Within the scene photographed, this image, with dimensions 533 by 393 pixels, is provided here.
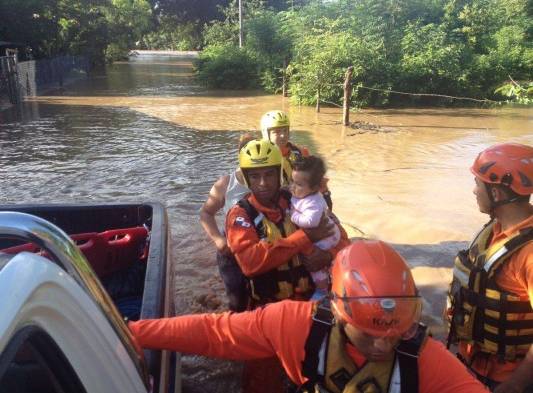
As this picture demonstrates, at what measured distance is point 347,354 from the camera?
182cm

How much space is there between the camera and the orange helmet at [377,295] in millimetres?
1696

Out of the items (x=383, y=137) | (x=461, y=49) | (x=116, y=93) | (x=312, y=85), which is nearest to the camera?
(x=383, y=137)

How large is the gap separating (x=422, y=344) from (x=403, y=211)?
5.85 metres

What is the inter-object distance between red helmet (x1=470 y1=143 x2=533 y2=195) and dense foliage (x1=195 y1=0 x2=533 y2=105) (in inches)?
661

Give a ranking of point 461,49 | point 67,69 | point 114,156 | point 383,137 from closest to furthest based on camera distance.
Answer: point 114,156, point 383,137, point 461,49, point 67,69

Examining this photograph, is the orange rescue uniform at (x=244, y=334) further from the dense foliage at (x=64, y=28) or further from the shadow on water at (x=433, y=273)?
the dense foliage at (x=64, y=28)

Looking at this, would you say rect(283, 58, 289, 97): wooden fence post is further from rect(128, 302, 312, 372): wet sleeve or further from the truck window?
the truck window

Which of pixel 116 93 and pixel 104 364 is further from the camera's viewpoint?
pixel 116 93

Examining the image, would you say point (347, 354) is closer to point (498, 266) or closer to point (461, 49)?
point (498, 266)

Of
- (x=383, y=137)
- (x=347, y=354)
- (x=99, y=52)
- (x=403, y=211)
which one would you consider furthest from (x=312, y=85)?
(x=99, y=52)

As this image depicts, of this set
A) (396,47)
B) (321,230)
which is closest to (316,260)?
(321,230)

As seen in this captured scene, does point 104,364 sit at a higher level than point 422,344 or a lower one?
higher

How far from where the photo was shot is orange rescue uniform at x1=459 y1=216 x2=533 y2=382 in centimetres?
227

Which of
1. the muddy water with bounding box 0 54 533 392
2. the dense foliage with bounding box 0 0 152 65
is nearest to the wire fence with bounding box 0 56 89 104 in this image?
the muddy water with bounding box 0 54 533 392
